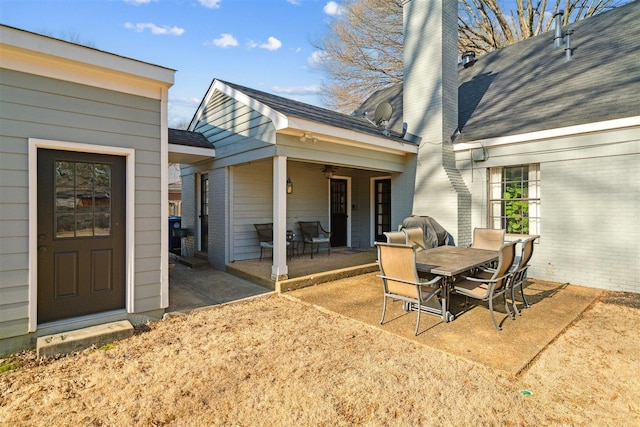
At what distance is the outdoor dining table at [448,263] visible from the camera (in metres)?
3.82

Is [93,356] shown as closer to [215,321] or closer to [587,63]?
[215,321]

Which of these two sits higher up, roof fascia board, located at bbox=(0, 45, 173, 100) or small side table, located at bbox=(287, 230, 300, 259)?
roof fascia board, located at bbox=(0, 45, 173, 100)

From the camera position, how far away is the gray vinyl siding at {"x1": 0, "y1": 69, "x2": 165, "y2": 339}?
10.5 feet

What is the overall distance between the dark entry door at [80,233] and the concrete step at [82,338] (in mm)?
322

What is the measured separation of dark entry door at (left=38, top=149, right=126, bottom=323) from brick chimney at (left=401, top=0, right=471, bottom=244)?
19.6 feet

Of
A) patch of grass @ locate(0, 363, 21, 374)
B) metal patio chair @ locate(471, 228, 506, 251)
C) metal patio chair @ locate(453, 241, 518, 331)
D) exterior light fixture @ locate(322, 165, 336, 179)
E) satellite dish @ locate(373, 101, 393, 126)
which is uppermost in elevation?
satellite dish @ locate(373, 101, 393, 126)

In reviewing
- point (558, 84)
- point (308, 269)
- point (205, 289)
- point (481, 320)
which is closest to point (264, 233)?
point (308, 269)

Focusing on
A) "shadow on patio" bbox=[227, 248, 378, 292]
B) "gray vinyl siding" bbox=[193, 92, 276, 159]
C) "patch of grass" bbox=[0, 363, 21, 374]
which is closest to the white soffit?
"gray vinyl siding" bbox=[193, 92, 276, 159]

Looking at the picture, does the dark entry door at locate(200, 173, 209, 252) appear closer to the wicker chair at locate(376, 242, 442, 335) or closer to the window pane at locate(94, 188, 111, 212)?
the window pane at locate(94, 188, 111, 212)

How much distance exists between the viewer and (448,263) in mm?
4203

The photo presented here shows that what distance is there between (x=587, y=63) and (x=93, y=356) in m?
9.94

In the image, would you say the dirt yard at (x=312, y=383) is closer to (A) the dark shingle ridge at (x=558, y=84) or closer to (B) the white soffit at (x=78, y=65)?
(B) the white soffit at (x=78, y=65)

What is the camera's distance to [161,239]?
13.6 ft

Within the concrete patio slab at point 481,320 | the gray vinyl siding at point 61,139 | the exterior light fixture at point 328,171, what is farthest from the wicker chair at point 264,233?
the gray vinyl siding at point 61,139
